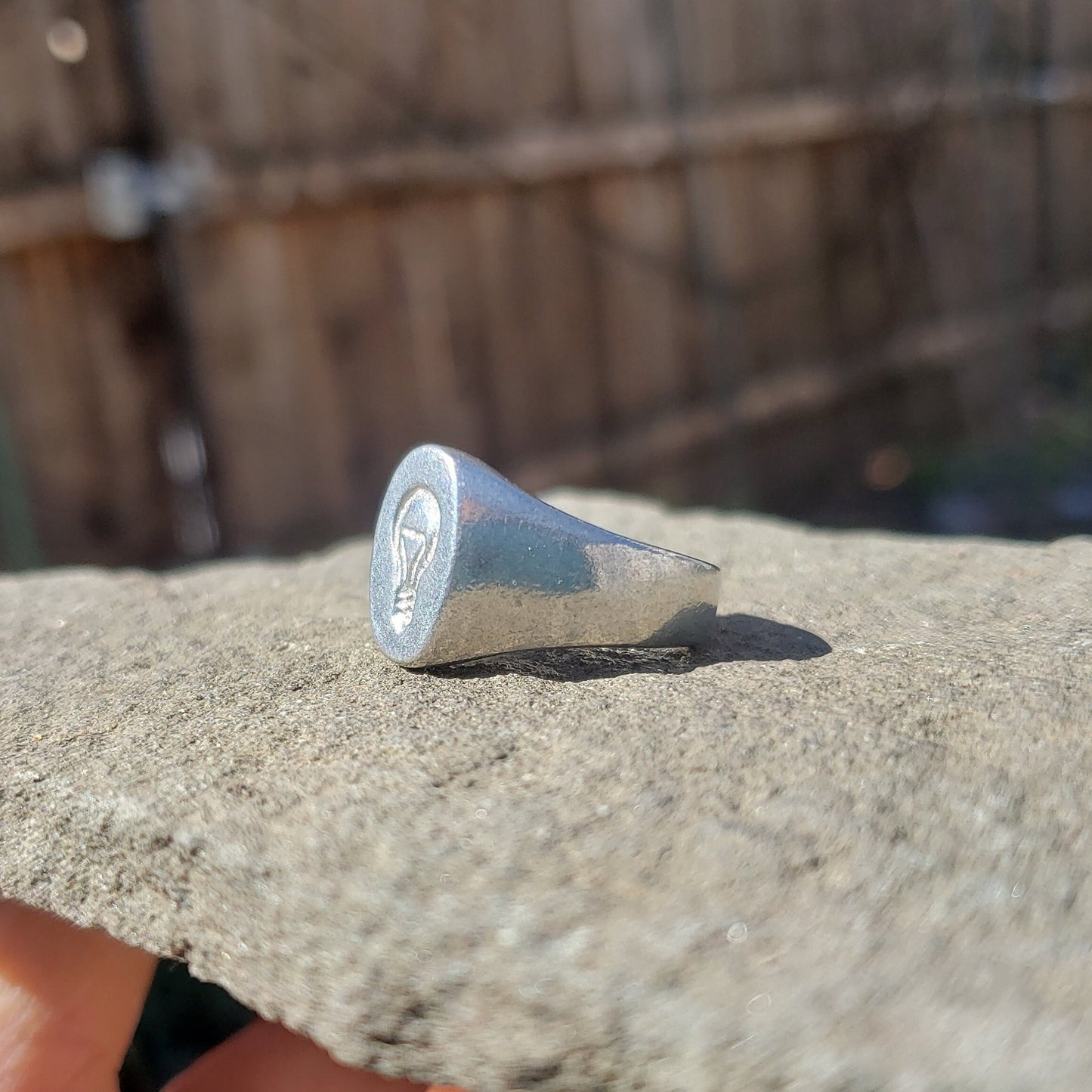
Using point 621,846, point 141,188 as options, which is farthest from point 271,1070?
point 141,188

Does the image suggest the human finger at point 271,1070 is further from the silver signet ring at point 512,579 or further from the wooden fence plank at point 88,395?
the wooden fence plank at point 88,395

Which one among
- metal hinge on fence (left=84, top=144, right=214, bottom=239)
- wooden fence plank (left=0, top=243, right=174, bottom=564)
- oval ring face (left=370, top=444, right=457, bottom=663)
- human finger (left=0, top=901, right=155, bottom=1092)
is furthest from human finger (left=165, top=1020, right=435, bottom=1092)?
metal hinge on fence (left=84, top=144, right=214, bottom=239)

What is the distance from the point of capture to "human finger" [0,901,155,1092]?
1110mm

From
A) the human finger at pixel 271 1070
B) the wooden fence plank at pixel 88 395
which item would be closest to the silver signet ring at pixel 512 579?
the human finger at pixel 271 1070

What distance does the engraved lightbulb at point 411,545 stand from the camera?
4.00 ft

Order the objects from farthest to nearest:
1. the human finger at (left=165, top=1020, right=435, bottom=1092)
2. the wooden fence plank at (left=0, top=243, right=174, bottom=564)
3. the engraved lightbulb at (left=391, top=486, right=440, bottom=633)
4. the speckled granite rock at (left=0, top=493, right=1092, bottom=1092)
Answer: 1. the wooden fence plank at (left=0, top=243, right=174, bottom=564)
2. the engraved lightbulb at (left=391, top=486, right=440, bottom=633)
3. the human finger at (left=165, top=1020, right=435, bottom=1092)
4. the speckled granite rock at (left=0, top=493, right=1092, bottom=1092)

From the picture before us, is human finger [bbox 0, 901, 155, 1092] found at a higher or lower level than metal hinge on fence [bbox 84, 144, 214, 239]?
lower

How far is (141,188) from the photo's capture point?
111 inches

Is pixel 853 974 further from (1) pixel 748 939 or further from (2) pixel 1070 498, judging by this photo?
(2) pixel 1070 498

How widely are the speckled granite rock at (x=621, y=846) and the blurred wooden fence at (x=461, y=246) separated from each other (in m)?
1.67

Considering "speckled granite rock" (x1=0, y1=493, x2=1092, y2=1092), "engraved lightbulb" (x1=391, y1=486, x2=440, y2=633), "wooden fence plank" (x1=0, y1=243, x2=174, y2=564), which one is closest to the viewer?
"speckled granite rock" (x1=0, y1=493, x2=1092, y2=1092)

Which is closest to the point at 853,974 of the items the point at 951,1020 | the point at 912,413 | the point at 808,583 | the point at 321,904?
the point at 951,1020

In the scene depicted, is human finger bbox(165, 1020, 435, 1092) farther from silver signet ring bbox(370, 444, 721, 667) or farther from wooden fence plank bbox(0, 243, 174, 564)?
wooden fence plank bbox(0, 243, 174, 564)

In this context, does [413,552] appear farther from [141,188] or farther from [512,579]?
[141,188]
